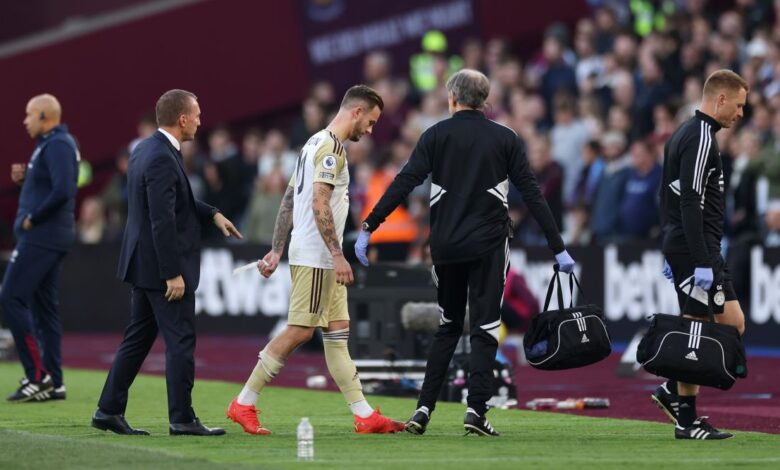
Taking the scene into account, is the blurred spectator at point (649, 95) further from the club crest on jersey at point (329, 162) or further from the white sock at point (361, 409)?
the club crest on jersey at point (329, 162)

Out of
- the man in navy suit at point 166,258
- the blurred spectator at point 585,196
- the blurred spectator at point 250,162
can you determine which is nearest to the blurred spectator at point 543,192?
the blurred spectator at point 585,196

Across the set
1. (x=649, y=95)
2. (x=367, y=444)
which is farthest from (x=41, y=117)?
(x=649, y=95)

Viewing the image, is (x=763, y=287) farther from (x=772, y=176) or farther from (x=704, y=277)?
(x=704, y=277)

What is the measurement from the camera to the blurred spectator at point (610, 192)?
65.3ft

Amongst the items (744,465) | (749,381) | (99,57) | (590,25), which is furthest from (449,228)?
(99,57)

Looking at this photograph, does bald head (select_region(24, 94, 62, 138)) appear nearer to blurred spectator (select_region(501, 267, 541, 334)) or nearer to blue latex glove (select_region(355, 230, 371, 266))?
blue latex glove (select_region(355, 230, 371, 266))

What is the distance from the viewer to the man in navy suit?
10.5m

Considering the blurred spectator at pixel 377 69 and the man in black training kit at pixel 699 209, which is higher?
the blurred spectator at pixel 377 69

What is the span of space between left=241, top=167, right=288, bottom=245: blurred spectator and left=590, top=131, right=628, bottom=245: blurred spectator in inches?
187

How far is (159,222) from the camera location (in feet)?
34.5

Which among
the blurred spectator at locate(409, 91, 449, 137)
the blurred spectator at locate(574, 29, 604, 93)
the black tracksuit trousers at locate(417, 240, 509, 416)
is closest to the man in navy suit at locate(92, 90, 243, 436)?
the black tracksuit trousers at locate(417, 240, 509, 416)

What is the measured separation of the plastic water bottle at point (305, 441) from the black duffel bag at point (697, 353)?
2.34 meters

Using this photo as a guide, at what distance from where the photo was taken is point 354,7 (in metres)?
27.5

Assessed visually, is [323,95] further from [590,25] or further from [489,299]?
[489,299]
